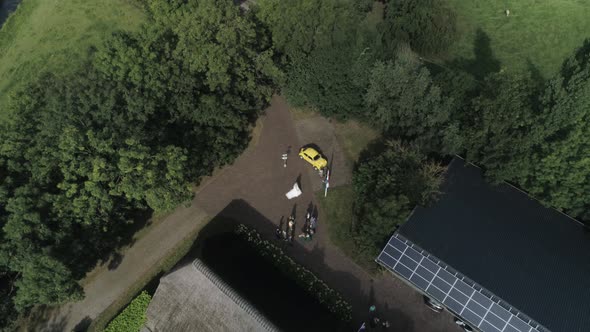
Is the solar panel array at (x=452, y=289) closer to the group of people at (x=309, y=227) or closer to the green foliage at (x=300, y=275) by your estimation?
the green foliage at (x=300, y=275)

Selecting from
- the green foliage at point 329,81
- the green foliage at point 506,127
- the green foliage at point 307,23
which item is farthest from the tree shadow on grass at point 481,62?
the green foliage at point 329,81

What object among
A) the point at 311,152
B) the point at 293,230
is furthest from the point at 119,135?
the point at 311,152

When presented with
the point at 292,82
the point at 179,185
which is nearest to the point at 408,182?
the point at 292,82

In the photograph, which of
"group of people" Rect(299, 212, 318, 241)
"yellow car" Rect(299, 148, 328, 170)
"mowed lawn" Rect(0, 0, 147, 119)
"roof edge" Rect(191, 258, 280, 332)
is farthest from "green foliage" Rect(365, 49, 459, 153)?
"mowed lawn" Rect(0, 0, 147, 119)

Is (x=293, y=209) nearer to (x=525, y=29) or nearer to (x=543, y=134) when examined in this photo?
(x=543, y=134)

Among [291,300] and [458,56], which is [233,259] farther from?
[458,56]

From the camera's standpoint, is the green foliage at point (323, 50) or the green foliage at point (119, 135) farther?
the green foliage at point (323, 50)
